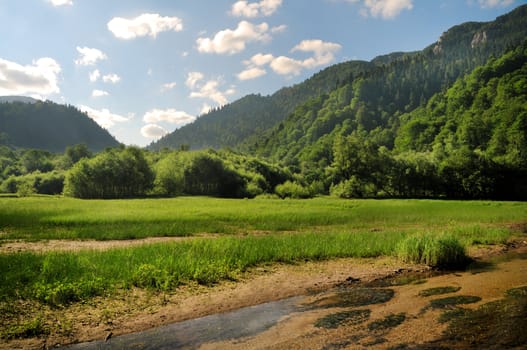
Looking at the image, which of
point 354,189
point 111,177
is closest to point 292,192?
point 354,189

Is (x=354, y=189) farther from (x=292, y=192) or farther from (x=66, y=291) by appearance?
(x=66, y=291)

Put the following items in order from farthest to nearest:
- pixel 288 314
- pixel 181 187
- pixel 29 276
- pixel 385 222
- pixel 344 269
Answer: pixel 181 187, pixel 385 222, pixel 344 269, pixel 29 276, pixel 288 314

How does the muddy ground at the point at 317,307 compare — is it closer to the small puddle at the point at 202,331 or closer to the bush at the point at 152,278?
the small puddle at the point at 202,331

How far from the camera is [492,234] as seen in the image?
997 inches

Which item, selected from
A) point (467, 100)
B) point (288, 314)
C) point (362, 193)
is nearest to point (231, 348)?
point (288, 314)

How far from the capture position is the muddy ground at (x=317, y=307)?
30.6 feet

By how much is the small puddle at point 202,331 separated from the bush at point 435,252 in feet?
30.4

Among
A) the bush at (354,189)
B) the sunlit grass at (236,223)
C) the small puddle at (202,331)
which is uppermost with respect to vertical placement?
the bush at (354,189)

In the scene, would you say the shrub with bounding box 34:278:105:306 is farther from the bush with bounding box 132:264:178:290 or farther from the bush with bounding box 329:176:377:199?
the bush with bounding box 329:176:377:199

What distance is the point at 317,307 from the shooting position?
1223cm

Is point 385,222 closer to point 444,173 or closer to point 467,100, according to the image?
point 444,173

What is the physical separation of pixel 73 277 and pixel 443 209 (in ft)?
153

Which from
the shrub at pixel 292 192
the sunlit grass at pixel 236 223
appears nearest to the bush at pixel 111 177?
the shrub at pixel 292 192

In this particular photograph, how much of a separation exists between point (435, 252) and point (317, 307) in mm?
9066
